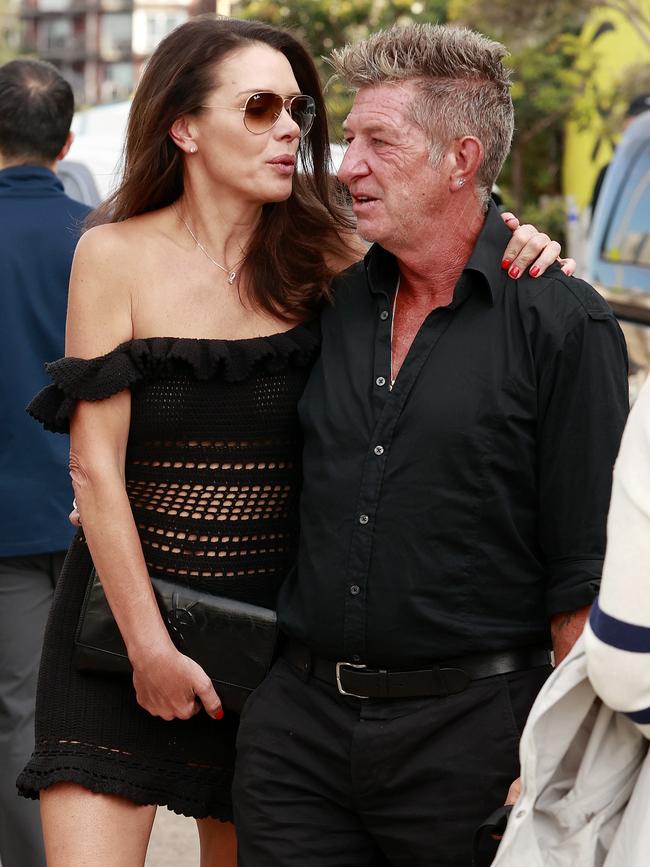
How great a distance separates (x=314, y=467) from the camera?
9.34 ft

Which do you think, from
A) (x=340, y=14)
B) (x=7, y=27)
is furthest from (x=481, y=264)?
(x=7, y=27)

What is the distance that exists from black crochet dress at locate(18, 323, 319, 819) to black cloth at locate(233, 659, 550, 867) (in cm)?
31

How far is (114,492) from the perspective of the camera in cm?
292

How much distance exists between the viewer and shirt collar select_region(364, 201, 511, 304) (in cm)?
275

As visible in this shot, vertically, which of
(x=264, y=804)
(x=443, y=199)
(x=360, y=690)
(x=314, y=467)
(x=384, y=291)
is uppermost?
(x=443, y=199)

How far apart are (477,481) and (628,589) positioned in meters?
0.79

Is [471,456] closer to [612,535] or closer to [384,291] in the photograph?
[384,291]

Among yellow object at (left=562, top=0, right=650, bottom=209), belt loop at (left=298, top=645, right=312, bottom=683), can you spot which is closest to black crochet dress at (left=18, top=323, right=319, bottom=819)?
belt loop at (left=298, top=645, right=312, bottom=683)

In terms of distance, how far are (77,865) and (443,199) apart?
1.53 m

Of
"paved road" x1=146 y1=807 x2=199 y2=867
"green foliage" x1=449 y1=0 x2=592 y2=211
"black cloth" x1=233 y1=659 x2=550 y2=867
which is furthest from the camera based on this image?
"green foliage" x1=449 y1=0 x2=592 y2=211

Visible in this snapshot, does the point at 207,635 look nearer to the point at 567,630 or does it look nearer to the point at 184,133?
the point at 567,630

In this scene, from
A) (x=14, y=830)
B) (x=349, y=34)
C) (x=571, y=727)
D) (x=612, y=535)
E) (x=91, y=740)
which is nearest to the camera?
(x=612, y=535)

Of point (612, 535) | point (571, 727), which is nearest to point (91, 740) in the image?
point (571, 727)

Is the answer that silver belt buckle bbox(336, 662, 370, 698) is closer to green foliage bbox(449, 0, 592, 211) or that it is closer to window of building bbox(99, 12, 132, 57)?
green foliage bbox(449, 0, 592, 211)
